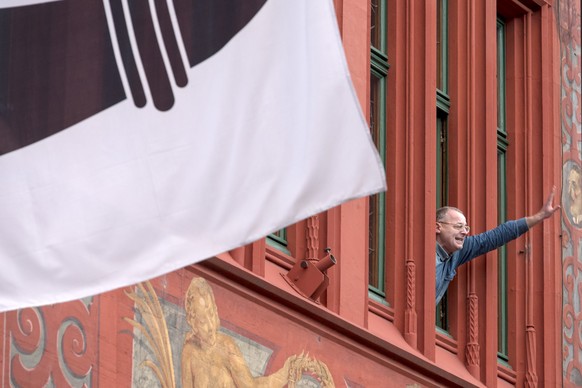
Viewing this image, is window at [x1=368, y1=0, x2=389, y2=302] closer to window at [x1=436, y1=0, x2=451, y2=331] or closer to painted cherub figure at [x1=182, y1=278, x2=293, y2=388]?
window at [x1=436, y1=0, x2=451, y2=331]

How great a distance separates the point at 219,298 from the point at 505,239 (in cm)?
416

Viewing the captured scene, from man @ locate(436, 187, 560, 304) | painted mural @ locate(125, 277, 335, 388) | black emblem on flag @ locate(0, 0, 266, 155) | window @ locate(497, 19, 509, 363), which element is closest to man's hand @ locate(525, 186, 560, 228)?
man @ locate(436, 187, 560, 304)

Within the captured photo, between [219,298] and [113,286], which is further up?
[219,298]

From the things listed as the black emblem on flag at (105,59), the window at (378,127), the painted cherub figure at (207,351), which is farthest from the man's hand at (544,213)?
the black emblem on flag at (105,59)

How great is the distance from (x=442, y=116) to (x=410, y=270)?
5.66 feet

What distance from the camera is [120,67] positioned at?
325 inches

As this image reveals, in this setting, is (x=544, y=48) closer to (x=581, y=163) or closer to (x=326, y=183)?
(x=581, y=163)

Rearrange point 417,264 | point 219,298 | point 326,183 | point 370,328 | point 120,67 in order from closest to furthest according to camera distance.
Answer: point 326,183 < point 120,67 < point 219,298 < point 370,328 < point 417,264

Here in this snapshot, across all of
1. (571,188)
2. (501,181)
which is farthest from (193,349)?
(571,188)

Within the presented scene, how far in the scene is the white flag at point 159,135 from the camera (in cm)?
784

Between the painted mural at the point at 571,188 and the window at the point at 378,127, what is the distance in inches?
92.4

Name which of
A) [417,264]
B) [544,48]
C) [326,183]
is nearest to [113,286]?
[326,183]

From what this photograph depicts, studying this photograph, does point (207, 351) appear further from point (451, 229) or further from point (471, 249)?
point (471, 249)

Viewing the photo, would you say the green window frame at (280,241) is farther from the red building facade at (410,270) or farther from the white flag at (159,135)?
the white flag at (159,135)
